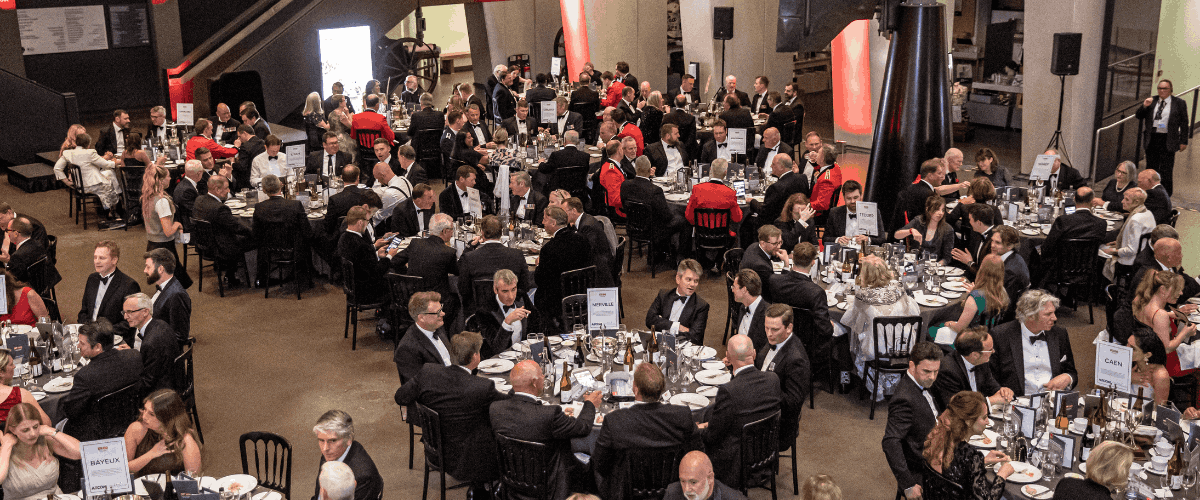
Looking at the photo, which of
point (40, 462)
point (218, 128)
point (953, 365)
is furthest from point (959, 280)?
point (218, 128)

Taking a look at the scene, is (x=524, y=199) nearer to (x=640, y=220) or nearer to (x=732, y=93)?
(x=640, y=220)

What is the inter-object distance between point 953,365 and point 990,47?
13.5 m

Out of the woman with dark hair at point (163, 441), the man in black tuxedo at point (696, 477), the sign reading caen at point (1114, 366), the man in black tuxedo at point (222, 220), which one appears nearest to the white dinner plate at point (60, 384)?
the woman with dark hair at point (163, 441)

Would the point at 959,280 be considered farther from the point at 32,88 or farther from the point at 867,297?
the point at 32,88

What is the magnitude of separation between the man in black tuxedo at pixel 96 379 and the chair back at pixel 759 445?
3.56m

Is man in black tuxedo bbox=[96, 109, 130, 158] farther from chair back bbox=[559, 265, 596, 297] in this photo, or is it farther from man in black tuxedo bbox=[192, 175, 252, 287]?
chair back bbox=[559, 265, 596, 297]

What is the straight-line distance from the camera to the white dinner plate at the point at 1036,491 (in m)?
4.80

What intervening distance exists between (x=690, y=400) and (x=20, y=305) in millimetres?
4780

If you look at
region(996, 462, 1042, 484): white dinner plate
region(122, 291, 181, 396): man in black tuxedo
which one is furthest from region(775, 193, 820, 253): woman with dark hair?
region(122, 291, 181, 396): man in black tuxedo

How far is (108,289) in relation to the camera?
7.19 m

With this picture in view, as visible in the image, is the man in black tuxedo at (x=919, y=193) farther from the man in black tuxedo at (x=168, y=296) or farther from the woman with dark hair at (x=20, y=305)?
the woman with dark hair at (x=20, y=305)

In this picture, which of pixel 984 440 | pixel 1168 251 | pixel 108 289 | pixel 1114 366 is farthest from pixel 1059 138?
pixel 108 289

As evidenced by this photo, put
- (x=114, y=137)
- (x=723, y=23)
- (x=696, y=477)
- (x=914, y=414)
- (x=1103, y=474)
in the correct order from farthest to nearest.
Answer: (x=723, y=23)
(x=114, y=137)
(x=914, y=414)
(x=696, y=477)
(x=1103, y=474)

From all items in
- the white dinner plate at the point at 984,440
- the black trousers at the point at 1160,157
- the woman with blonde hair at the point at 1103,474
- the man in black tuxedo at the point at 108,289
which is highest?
the black trousers at the point at 1160,157
